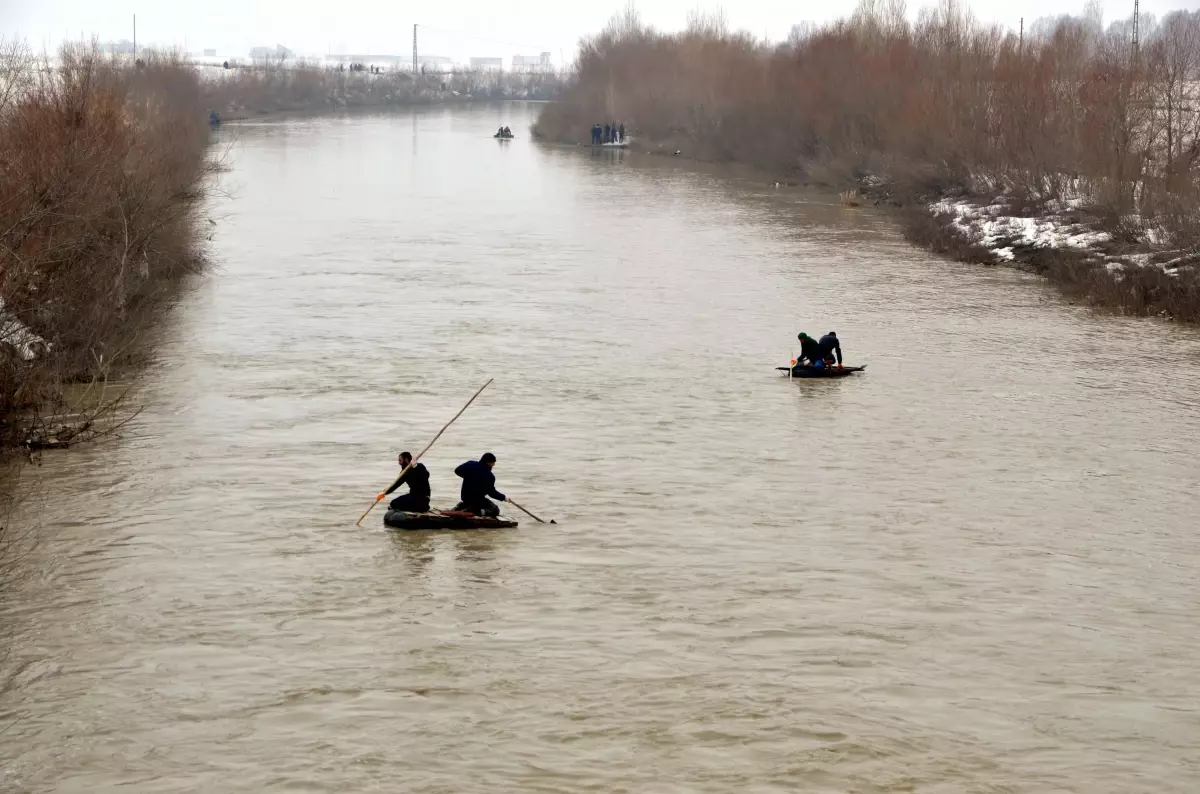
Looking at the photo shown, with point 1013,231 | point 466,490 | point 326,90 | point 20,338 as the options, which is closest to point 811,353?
point 466,490

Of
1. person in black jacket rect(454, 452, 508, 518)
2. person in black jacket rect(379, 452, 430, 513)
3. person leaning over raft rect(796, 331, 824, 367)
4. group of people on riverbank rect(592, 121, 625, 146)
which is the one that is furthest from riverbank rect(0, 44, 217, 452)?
group of people on riverbank rect(592, 121, 625, 146)

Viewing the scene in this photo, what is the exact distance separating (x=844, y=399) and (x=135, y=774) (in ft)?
46.9

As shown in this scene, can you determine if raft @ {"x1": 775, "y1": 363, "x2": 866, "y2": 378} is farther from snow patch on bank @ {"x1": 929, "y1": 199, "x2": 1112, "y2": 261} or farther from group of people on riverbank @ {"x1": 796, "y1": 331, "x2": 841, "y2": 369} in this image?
snow patch on bank @ {"x1": 929, "y1": 199, "x2": 1112, "y2": 261}

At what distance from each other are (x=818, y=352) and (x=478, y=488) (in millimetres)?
9496

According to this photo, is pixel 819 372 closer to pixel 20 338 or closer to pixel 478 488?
pixel 478 488

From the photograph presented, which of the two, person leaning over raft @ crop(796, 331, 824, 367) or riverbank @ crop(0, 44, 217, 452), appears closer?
riverbank @ crop(0, 44, 217, 452)

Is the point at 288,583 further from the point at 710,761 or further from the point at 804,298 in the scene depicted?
the point at 804,298

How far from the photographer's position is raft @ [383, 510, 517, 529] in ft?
51.2

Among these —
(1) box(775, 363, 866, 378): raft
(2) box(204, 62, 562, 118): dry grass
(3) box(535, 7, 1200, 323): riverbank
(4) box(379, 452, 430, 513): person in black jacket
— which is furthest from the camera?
(2) box(204, 62, 562, 118): dry grass

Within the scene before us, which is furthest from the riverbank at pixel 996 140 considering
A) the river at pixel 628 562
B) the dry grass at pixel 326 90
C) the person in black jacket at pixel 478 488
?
the dry grass at pixel 326 90

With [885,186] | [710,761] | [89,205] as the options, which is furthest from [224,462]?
[885,186]

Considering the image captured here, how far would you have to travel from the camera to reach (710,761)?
35.8 ft

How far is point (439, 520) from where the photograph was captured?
51.3 feet

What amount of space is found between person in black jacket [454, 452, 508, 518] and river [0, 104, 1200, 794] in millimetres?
310
